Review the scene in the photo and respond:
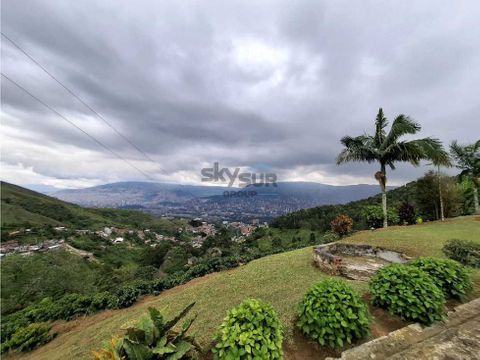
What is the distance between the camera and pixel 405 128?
1323cm

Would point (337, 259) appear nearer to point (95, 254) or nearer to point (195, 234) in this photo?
point (95, 254)

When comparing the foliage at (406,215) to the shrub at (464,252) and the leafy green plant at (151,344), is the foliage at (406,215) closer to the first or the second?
the shrub at (464,252)

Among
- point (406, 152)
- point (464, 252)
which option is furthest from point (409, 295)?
point (406, 152)

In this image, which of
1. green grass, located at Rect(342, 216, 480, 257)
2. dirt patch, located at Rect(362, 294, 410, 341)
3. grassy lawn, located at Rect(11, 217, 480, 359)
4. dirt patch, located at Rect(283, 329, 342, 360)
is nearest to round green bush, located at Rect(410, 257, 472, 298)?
grassy lawn, located at Rect(11, 217, 480, 359)

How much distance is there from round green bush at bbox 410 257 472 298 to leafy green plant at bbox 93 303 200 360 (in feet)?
15.5

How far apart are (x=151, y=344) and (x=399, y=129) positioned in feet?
50.3

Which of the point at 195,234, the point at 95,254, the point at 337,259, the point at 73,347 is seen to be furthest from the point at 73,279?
the point at 195,234

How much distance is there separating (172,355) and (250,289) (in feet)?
11.8

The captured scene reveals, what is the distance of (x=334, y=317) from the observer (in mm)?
3510

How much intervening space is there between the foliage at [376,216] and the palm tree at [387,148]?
65 cm

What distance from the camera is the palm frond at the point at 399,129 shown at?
1326 centimetres

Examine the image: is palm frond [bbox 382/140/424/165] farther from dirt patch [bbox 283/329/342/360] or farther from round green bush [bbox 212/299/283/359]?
round green bush [bbox 212/299/283/359]

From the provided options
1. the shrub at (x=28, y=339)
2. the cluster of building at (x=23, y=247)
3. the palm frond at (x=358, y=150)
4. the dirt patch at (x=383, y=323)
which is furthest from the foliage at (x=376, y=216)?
the cluster of building at (x=23, y=247)

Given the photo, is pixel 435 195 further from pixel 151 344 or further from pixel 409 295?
pixel 151 344
